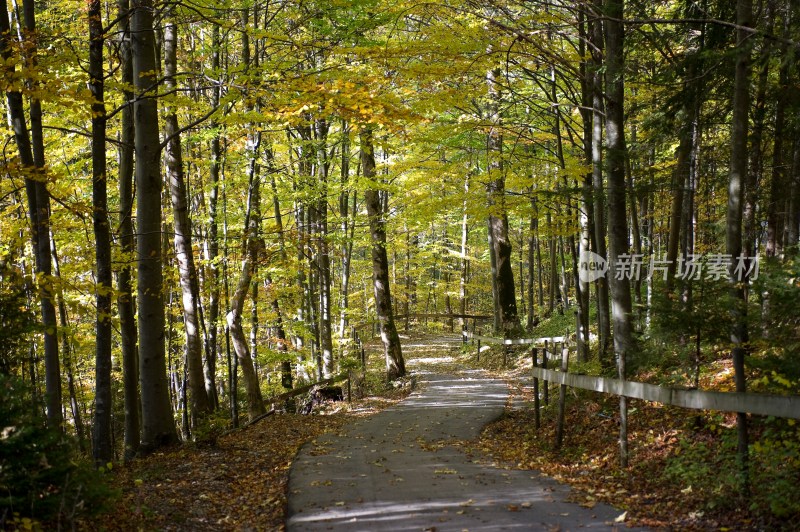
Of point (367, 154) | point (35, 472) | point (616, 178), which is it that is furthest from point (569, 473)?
point (367, 154)

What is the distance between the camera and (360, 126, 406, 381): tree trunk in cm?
1722

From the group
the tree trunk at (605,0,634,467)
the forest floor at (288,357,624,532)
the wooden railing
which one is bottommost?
the forest floor at (288,357,624,532)

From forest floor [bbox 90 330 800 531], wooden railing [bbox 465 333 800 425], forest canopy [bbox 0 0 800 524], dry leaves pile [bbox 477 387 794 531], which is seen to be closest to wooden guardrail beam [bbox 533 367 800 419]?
wooden railing [bbox 465 333 800 425]

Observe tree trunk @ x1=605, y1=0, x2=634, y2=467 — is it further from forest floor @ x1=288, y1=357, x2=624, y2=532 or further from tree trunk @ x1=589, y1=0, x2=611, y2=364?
forest floor @ x1=288, y1=357, x2=624, y2=532

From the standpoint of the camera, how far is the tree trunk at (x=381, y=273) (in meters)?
17.2

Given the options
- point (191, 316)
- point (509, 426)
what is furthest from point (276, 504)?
point (191, 316)

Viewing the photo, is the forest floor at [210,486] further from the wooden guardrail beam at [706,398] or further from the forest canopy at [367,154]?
the wooden guardrail beam at [706,398]

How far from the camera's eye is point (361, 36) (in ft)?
37.2

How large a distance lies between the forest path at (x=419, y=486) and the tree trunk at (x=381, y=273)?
529cm

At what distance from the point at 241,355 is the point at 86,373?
11.5 metres

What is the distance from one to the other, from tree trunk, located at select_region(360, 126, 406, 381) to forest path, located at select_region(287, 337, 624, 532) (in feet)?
17.4

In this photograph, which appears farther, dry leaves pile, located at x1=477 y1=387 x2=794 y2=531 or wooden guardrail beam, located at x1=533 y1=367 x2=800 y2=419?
dry leaves pile, located at x1=477 y1=387 x2=794 y2=531

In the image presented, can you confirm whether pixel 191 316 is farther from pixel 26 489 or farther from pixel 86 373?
pixel 86 373

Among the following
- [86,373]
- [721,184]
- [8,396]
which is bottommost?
[86,373]
